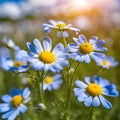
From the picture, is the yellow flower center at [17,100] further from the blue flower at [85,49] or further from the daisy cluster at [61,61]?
the blue flower at [85,49]

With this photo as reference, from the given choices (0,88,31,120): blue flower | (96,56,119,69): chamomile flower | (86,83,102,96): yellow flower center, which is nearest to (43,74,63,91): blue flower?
(96,56,119,69): chamomile flower

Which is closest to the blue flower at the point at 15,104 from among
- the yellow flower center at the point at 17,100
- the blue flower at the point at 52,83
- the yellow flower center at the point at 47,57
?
the yellow flower center at the point at 17,100

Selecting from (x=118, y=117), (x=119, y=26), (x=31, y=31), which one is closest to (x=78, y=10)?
(x=31, y=31)

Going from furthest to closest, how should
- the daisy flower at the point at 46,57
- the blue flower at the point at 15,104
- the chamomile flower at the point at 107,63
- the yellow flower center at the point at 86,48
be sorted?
the chamomile flower at the point at 107,63
the blue flower at the point at 15,104
the yellow flower center at the point at 86,48
the daisy flower at the point at 46,57

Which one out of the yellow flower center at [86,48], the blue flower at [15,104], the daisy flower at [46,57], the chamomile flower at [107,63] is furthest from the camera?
the chamomile flower at [107,63]

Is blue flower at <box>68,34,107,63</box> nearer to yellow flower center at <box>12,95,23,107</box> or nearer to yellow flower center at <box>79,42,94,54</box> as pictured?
yellow flower center at <box>79,42,94,54</box>

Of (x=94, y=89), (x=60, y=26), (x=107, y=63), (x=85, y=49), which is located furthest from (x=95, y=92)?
(x=107, y=63)

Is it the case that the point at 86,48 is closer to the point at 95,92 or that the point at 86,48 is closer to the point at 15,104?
the point at 95,92
